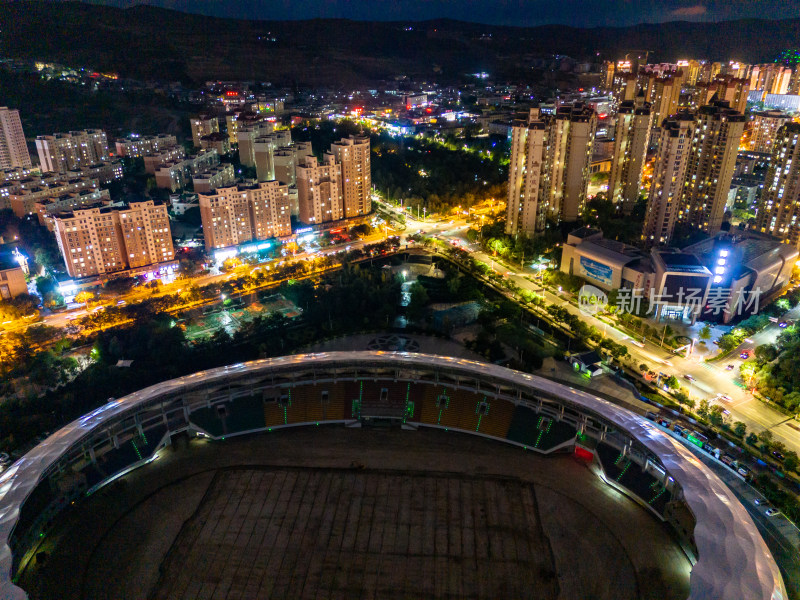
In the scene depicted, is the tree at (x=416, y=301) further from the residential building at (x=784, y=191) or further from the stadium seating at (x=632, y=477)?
the residential building at (x=784, y=191)

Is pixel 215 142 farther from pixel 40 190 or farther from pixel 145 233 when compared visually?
pixel 145 233

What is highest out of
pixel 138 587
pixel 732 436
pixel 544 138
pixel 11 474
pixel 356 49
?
pixel 356 49

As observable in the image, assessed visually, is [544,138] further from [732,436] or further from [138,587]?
[138,587]

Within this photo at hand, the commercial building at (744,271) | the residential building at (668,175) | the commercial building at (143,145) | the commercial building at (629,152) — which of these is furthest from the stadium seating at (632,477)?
the commercial building at (143,145)

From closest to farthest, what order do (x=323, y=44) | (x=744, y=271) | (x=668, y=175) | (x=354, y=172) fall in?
(x=744, y=271) → (x=668, y=175) → (x=354, y=172) → (x=323, y=44)

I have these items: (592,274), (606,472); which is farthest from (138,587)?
(592,274)

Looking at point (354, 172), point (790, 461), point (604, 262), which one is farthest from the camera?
point (354, 172)

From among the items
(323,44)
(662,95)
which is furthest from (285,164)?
(323,44)
